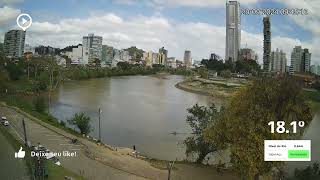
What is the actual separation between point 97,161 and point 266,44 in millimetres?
2424

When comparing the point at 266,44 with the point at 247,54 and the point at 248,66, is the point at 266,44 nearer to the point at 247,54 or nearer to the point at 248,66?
the point at 247,54

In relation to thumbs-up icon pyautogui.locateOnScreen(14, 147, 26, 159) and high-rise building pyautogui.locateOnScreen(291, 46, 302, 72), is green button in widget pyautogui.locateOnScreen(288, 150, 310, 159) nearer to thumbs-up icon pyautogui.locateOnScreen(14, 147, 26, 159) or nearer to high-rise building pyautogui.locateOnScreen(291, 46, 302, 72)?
high-rise building pyautogui.locateOnScreen(291, 46, 302, 72)

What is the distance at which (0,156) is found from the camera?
4441 millimetres

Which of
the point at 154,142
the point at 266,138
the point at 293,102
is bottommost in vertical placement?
the point at 154,142

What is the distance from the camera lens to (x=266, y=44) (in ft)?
18.5

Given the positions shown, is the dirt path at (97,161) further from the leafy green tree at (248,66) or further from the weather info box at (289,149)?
the weather info box at (289,149)

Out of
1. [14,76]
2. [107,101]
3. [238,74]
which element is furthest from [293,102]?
[107,101]

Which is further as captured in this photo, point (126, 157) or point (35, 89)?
point (35, 89)

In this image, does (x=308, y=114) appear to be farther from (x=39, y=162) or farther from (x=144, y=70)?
(x=144, y=70)

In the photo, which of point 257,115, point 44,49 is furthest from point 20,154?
point 44,49

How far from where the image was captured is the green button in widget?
13.0ft

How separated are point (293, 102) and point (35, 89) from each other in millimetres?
8096

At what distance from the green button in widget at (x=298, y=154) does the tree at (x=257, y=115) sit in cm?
39

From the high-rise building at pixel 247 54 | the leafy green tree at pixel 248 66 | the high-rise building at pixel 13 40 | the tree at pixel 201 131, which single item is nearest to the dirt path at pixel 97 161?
the tree at pixel 201 131
